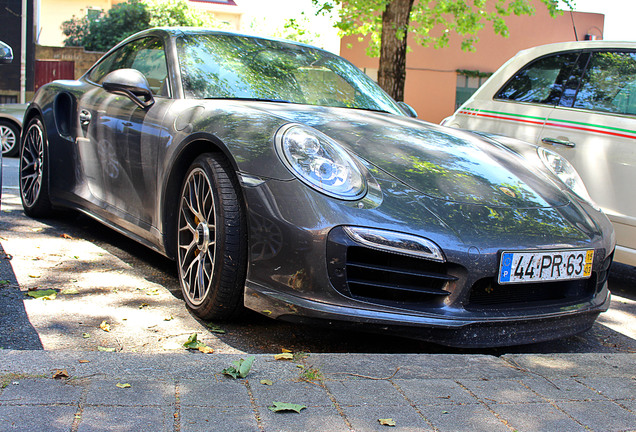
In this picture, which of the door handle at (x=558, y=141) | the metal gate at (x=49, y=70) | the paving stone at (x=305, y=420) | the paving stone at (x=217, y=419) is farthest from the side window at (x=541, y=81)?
the metal gate at (x=49, y=70)

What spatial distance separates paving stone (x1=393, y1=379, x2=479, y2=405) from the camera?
2193 millimetres

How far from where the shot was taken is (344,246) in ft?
8.52

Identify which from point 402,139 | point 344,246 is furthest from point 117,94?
point 344,246

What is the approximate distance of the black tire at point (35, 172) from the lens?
4.88 metres

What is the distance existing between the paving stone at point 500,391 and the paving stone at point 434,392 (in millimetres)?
46

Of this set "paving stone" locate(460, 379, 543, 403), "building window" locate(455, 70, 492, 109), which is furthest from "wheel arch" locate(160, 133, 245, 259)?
"building window" locate(455, 70, 492, 109)

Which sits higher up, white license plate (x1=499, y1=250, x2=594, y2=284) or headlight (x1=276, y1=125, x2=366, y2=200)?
headlight (x1=276, y1=125, x2=366, y2=200)

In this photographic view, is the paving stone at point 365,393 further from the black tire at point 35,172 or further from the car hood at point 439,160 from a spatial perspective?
the black tire at point 35,172

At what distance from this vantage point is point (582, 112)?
4.66m

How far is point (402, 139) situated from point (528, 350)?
111 cm

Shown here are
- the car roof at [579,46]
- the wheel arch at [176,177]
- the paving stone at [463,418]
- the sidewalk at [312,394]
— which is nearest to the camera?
the sidewalk at [312,394]

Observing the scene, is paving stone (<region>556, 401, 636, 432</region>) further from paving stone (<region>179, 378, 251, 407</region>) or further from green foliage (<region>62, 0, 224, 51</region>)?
green foliage (<region>62, 0, 224, 51</region>)

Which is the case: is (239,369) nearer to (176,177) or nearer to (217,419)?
(217,419)

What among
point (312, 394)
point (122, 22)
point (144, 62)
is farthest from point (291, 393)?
point (122, 22)
